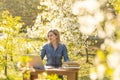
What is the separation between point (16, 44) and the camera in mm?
13648

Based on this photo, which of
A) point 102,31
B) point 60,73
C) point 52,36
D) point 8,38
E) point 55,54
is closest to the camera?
point 102,31

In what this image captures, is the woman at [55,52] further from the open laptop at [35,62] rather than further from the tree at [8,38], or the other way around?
the tree at [8,38]

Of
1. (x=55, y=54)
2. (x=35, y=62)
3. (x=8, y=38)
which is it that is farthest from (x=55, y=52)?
(x=8, y=38)

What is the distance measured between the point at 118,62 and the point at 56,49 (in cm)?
642

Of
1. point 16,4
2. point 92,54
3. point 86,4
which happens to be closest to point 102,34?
point 86,4

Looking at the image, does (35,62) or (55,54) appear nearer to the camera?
(35,62)

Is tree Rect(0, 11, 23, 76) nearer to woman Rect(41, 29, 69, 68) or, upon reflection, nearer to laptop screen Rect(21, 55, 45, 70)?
woman Rect(41, 29, 69, 68)

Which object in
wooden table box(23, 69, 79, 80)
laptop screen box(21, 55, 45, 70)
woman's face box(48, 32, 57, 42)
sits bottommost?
wooden table box(23, 69, 79, 80)

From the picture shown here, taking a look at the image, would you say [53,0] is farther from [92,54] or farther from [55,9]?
[92,54]

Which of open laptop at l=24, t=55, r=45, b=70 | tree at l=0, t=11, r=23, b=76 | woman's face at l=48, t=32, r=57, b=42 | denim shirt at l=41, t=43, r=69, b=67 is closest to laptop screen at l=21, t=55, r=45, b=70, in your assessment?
open laptop at l=24, t=55, r=45, b=70

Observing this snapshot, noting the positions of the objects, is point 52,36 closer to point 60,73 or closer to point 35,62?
point 60,73

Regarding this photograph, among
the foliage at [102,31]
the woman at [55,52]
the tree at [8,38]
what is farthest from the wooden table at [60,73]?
the tree at [8,38]

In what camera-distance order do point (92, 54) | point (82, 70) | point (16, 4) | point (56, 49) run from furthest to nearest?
point (16, 4)
point (92, 54)
point (82, 70)
point (56, 49)

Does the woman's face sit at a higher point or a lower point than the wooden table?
higher
